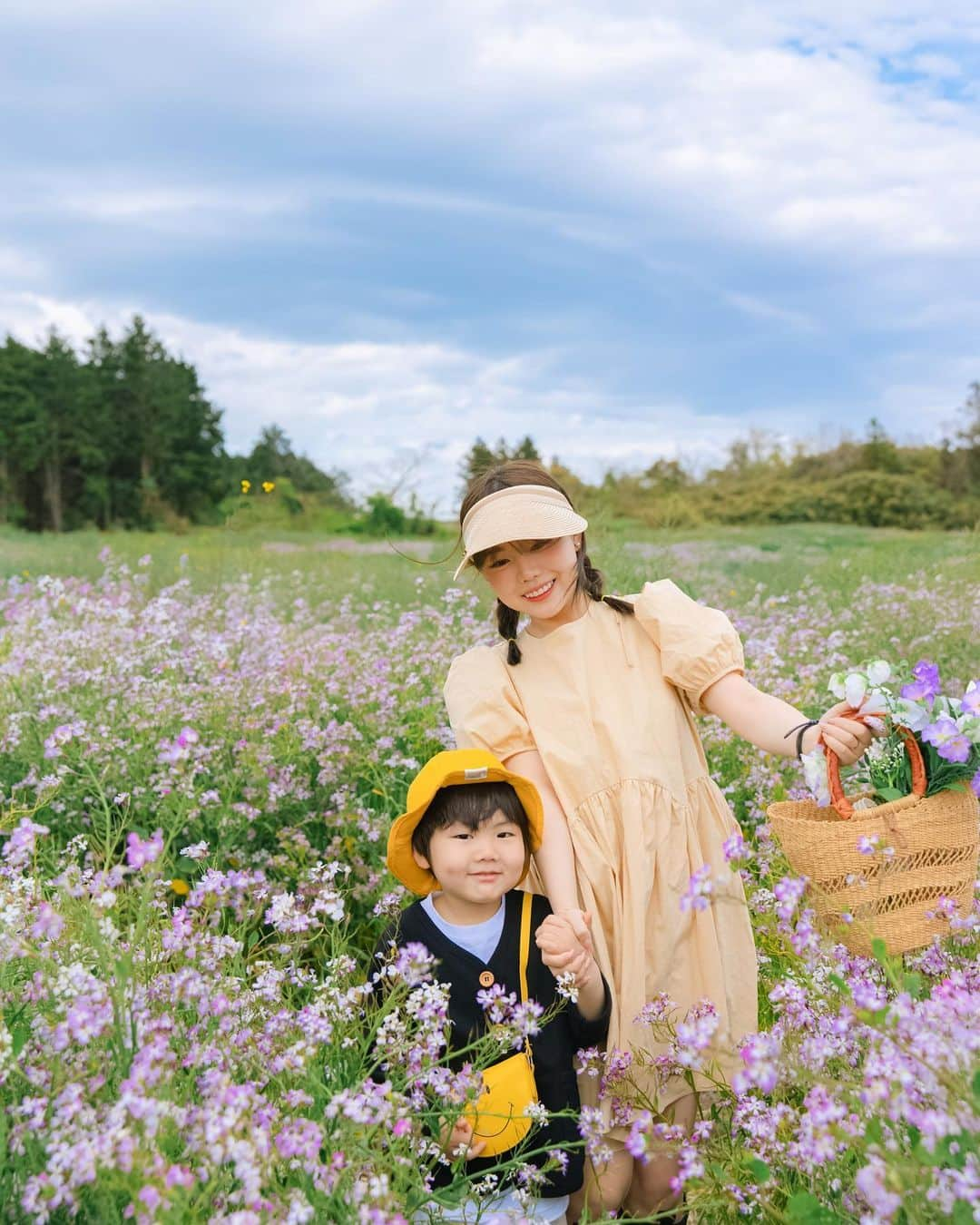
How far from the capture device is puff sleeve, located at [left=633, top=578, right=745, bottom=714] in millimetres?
2770

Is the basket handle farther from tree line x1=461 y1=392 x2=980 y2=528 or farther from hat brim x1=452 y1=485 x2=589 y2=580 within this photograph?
tree line x1=461 y1=392 x2=980 y2=528

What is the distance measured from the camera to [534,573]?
282cm

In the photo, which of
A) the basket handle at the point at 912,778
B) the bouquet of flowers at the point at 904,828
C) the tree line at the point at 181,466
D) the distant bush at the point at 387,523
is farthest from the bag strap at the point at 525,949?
the tree line at the point at 181,466

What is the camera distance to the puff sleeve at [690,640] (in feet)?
9.09

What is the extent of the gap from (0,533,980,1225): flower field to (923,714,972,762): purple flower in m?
0.35

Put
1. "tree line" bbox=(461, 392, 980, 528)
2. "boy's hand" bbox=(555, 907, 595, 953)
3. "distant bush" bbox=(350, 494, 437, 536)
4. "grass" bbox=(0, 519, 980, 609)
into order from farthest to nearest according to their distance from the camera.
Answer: "tree line" bbox=(461, 392, 980, 528) → "distant bush" bbox=(350, 494, 437, 536) → "grass" bbox=(0, 519, 980, 609) → "boy's hand" bbox=(555, 907, 595, 953)

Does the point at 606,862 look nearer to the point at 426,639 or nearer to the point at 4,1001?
the point at 4,1001

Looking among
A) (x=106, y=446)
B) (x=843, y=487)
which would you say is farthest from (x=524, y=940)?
(x=106, y=446)

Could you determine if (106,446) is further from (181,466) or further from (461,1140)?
(461,1140)

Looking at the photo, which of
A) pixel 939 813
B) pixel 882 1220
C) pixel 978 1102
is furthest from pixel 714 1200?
pixel 939 813

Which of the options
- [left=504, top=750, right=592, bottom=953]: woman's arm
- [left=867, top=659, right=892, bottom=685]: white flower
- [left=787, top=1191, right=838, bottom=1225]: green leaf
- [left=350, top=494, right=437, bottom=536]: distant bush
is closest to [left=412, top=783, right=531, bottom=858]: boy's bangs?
[left=504, top=750, right=592, bottom=953]: woman's arm

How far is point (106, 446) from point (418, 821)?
41824mm

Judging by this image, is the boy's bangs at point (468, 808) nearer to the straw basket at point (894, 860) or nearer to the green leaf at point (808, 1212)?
the straw basket at point (894, 860)

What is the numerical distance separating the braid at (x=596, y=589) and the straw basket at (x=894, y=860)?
89cm
